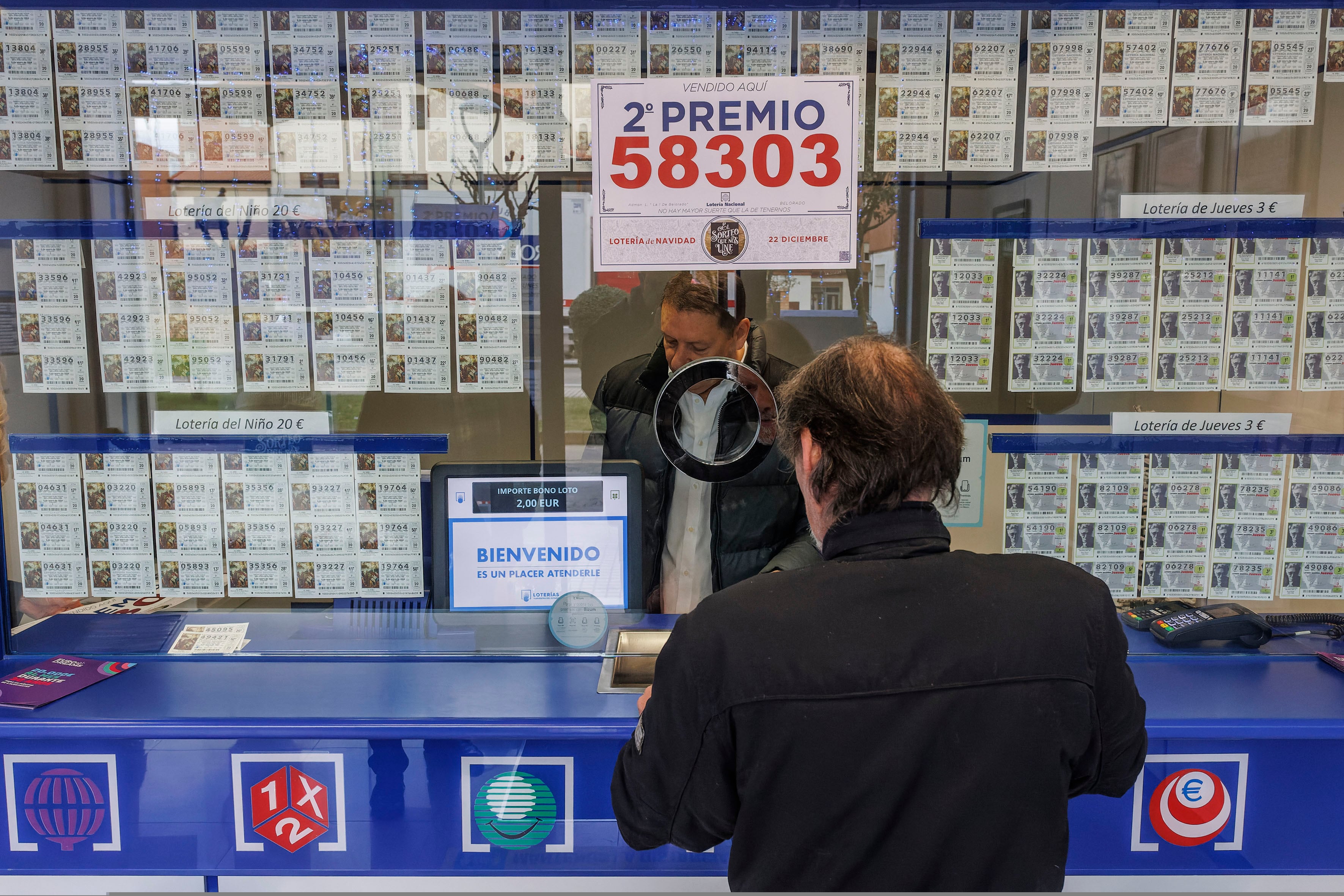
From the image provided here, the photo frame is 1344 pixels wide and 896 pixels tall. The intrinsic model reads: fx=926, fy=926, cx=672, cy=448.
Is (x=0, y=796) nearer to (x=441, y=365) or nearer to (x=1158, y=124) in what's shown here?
(x=441, y=365)

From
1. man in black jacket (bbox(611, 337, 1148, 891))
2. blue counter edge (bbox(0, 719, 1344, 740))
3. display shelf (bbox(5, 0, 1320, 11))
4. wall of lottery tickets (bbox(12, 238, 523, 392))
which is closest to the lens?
man in black jacket (bbox(611, 337, 1148, 891))

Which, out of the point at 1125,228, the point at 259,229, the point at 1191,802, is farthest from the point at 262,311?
the point at 1191,802

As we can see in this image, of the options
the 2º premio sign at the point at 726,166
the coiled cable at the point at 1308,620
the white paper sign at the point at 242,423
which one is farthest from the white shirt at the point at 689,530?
the coiled cable at the point at 1308,620

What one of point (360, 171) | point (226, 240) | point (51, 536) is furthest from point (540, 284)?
point (51, 536)

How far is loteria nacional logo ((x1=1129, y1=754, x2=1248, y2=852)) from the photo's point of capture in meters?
1.82

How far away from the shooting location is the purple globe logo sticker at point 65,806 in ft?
5.99

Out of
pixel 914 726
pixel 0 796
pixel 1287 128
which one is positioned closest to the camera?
pixel 914 726

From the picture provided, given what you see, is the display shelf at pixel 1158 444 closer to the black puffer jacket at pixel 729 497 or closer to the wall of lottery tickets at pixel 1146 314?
the wall of lottery tickets at pixel 1146 314

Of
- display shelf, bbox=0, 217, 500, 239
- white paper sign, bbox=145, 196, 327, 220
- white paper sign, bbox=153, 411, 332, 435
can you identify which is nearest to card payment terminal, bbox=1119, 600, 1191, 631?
display shelf, bbox=0, 217, 500, 239

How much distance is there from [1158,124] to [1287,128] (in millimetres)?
301

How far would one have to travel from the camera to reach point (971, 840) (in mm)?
1176

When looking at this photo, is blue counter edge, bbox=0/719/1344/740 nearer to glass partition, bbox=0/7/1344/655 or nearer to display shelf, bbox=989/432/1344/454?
glass partition, bbox=0/7/1344/655

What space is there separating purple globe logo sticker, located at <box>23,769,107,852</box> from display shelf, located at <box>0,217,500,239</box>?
122 centimetres

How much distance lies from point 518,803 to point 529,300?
1155 millimetres
